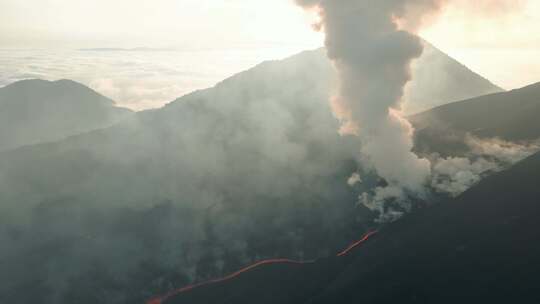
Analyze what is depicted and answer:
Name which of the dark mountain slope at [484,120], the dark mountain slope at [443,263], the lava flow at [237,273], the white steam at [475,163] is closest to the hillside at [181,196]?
A: the lava flow at [237,273]

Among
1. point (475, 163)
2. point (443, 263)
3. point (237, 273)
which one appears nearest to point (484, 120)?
point (475, 163)

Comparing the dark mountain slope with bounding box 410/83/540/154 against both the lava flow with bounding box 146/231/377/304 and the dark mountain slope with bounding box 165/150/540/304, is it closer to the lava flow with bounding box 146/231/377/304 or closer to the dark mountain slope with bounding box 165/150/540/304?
the dark mountain slope with bounding box 165/150/540/304

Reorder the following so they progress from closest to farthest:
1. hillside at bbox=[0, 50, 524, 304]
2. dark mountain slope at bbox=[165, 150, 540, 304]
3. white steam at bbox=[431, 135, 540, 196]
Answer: dark mountain slope at bbox=[165, 150, 540, 304] → white steam at bbox=[431, 135, 540, 196] → hillside at bbox=[0, 50, 524, 304]

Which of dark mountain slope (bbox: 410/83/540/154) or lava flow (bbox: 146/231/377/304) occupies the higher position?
dark mountain slope (bbox: 410/83/540/154)

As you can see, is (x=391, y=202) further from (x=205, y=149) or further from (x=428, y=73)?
(x=428, y=73)

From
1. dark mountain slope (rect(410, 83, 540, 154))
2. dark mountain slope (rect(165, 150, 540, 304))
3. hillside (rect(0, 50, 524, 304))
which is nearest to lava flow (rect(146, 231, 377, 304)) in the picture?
hillside (rect(0, 50, 524, 304))

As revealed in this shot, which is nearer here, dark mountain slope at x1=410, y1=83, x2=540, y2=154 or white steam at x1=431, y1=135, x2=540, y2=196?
white steam at x1=431, y1=135, x2=540, y2=196

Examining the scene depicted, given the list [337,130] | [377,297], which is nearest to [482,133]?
[337,130]
